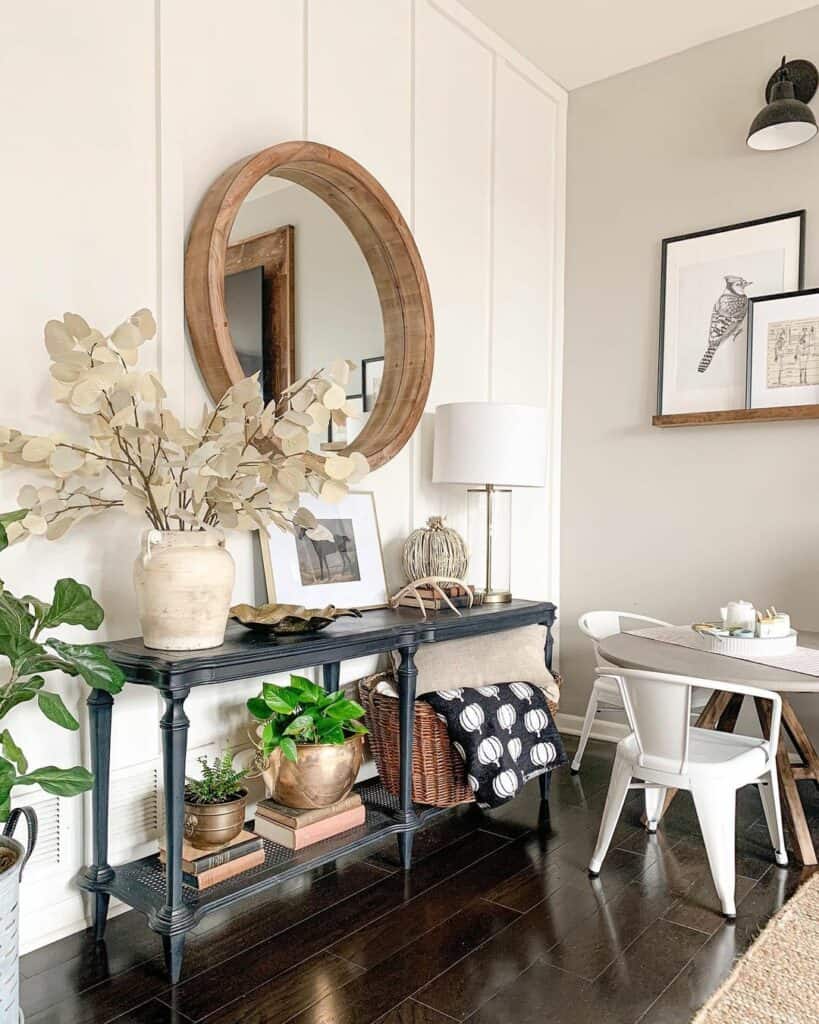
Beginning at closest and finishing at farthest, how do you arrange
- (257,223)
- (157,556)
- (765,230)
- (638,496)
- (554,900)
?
(157,556) → (554,900) → (257,223) → (765,230) → (638,496)

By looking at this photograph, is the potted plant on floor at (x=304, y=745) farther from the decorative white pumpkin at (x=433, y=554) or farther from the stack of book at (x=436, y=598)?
the decorative white pumpkin at (x=433, y=554)

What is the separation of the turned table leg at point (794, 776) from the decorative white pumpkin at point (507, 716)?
2.47 ft

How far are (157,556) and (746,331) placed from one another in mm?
2575

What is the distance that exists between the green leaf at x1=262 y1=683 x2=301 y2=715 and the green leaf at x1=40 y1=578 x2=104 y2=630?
647 millimetres

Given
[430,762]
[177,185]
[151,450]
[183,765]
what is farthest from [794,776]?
[177,185]

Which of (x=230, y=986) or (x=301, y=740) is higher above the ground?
(x=301, y=740)

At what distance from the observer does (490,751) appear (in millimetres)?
2639

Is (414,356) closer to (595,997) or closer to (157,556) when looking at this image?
(157,556)

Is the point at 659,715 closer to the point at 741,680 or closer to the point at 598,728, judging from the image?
the point at 741,680

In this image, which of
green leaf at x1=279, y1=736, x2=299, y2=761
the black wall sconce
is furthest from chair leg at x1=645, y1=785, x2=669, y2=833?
the black wall sconce

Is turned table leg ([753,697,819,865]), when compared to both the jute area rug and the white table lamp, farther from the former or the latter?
the white table lamp

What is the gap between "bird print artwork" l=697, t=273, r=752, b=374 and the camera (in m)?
3.50

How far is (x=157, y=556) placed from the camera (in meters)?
2.01

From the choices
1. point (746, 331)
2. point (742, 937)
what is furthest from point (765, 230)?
point (742, 937)
